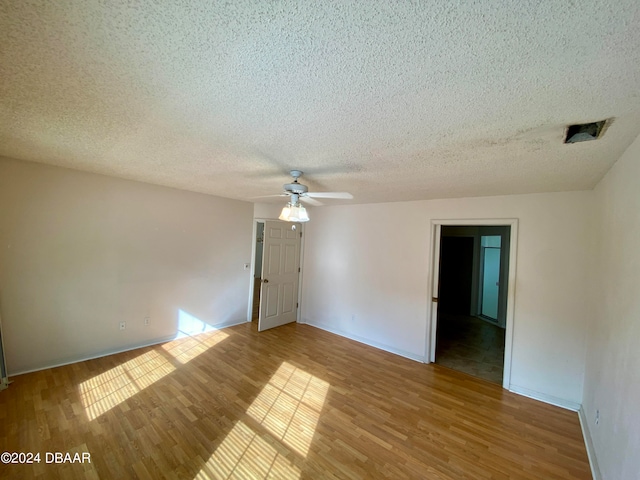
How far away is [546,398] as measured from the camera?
9.10 ft

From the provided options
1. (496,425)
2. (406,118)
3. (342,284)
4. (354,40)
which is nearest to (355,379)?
(496,425)

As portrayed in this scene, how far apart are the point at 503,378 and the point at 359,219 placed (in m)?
2.89

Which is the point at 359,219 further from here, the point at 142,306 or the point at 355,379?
the point at 142,306

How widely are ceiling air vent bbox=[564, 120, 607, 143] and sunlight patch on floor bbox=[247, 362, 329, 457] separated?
2836 mm

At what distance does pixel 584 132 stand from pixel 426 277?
2482 millimetres

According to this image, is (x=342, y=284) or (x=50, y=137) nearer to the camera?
(x=50, y=137)

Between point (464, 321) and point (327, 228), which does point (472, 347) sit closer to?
point (464, 321)

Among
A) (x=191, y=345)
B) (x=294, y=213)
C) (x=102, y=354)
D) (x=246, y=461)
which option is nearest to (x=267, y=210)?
(x=191, y=345)

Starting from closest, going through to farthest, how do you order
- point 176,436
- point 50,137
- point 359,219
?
point 50,137 < point 176,436 < point 359,219

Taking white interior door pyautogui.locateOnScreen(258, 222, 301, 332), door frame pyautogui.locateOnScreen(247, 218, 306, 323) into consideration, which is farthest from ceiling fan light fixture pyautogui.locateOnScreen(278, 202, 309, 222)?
door frame pyautogui.locateOnScreen(247, 218, 306, 323)

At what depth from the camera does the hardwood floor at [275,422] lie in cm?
184

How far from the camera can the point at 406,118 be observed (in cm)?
135

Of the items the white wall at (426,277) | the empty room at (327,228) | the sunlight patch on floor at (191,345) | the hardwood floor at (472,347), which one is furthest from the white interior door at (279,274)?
the hardwood floor at (472,347)

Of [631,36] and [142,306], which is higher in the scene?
[631,36]
